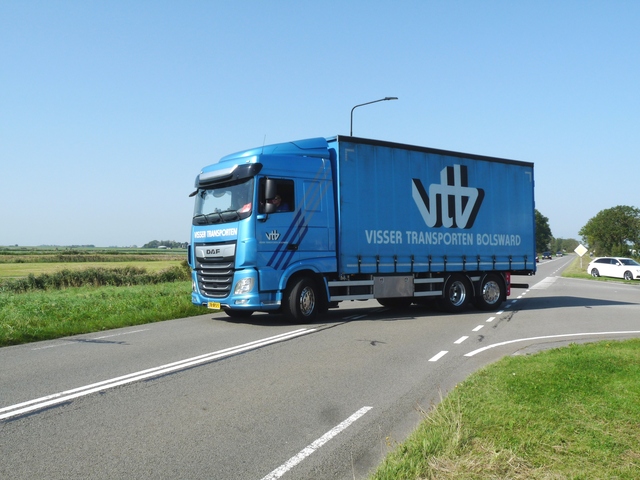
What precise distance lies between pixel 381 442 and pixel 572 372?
334 cm

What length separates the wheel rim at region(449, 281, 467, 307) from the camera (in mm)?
16172

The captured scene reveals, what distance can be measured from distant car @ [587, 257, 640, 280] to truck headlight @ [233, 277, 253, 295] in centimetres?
3649

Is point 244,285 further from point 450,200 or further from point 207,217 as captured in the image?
point 450,200

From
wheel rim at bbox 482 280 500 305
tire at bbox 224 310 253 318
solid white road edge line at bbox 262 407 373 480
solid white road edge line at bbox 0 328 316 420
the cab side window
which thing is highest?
the cab side window

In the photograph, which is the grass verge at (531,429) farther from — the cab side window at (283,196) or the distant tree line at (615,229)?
the distant tree line at (615,229)

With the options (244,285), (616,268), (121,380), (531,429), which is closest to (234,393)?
(121,380)

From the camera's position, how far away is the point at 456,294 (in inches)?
643

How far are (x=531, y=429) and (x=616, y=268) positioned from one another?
140 feet

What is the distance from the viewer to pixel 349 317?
48.0ft

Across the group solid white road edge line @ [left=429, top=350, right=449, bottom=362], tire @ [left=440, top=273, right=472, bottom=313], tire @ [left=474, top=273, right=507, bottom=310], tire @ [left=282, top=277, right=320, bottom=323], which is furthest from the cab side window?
tire @ [left=474, top=273, right=507, bottom=310]

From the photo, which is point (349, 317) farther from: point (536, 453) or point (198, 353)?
point (536, 453)

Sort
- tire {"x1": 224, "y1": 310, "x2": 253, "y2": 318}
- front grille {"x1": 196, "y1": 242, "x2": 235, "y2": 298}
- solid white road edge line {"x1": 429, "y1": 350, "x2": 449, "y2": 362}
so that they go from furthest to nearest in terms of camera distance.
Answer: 1. tire {"x1": 224, "y1": 310, "x2": 253, "y2": 318}
2. front grille {"x1": 196, "y1": 242, "x2": 235, "y2": 298}
3. solid white road edge line {"x1": 429, "y1": 350, "x2": 449, "y2": 362}

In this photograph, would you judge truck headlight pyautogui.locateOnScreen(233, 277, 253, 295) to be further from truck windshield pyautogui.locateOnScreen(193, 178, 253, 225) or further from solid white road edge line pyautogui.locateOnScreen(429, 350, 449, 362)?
solid white road edge line pyautogui.locateOnScreen(429, 350, 449, 362)

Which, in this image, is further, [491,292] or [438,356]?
[491,292]
